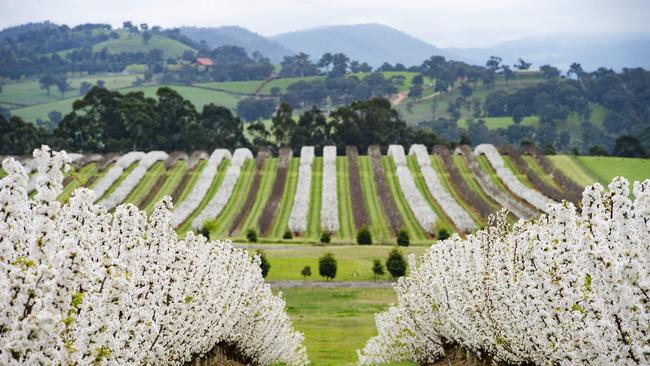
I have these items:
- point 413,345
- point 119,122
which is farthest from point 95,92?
point 413,345

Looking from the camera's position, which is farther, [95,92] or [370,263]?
[95,92]

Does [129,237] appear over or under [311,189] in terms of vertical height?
over

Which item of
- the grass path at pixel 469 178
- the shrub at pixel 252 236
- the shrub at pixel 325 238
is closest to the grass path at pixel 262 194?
A: the shrub at pixel 252 236

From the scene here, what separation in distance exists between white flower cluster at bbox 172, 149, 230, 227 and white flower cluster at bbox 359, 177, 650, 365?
60877 millimetres

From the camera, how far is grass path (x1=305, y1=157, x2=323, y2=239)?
290ft

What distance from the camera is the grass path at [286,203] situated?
8956 centimetres

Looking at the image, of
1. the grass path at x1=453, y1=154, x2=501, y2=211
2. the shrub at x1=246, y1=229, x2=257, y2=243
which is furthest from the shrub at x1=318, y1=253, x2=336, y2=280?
the grass path at x1=453, y1=154, x2=501, y2=211

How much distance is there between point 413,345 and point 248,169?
293 feet

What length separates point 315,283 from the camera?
193 ft

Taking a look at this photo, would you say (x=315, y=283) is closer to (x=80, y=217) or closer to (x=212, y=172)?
(x=80, y=217)

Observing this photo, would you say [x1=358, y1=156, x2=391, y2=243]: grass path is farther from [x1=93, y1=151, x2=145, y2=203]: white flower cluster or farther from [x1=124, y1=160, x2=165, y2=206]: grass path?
[x1=93, y1=151, x2=145, y2=203]: white flower cluster

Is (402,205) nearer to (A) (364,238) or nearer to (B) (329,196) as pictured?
(B) (329,196)

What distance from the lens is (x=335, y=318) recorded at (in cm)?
4719

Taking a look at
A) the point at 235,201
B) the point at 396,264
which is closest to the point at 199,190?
the point at 235,201
